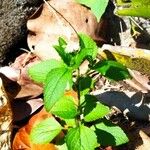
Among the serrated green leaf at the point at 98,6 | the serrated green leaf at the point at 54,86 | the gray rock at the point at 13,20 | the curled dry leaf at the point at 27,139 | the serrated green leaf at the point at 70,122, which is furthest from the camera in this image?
the gray rock at the point at 13,20

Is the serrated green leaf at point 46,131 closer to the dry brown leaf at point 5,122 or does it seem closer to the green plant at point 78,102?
the green plant at point 78,102

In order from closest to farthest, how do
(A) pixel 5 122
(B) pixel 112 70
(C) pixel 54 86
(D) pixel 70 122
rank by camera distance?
(C) pixel 54 86
(B) pixel 112 70
(D) pixel 70 122
(A) pixel 5 122

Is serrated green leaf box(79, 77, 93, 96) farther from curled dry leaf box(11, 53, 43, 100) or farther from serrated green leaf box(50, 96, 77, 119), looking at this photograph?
curled dry leaf box(11, 53, 43, 100)

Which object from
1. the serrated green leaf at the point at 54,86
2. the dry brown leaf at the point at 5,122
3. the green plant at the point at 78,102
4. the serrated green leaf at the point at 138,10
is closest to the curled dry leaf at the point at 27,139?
the dry brown leaf at the point at 5,122

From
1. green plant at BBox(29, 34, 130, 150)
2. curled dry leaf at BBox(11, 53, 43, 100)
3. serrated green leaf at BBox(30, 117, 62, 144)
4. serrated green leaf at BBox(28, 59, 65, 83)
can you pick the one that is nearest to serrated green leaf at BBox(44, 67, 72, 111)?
green plant at BBox(29, 34, 130, 150)

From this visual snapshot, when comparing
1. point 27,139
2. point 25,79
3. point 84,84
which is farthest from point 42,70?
point 25,79

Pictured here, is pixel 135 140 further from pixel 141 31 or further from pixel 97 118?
pixel 141 31

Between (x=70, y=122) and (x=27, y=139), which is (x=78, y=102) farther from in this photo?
(x=27, y=139)
